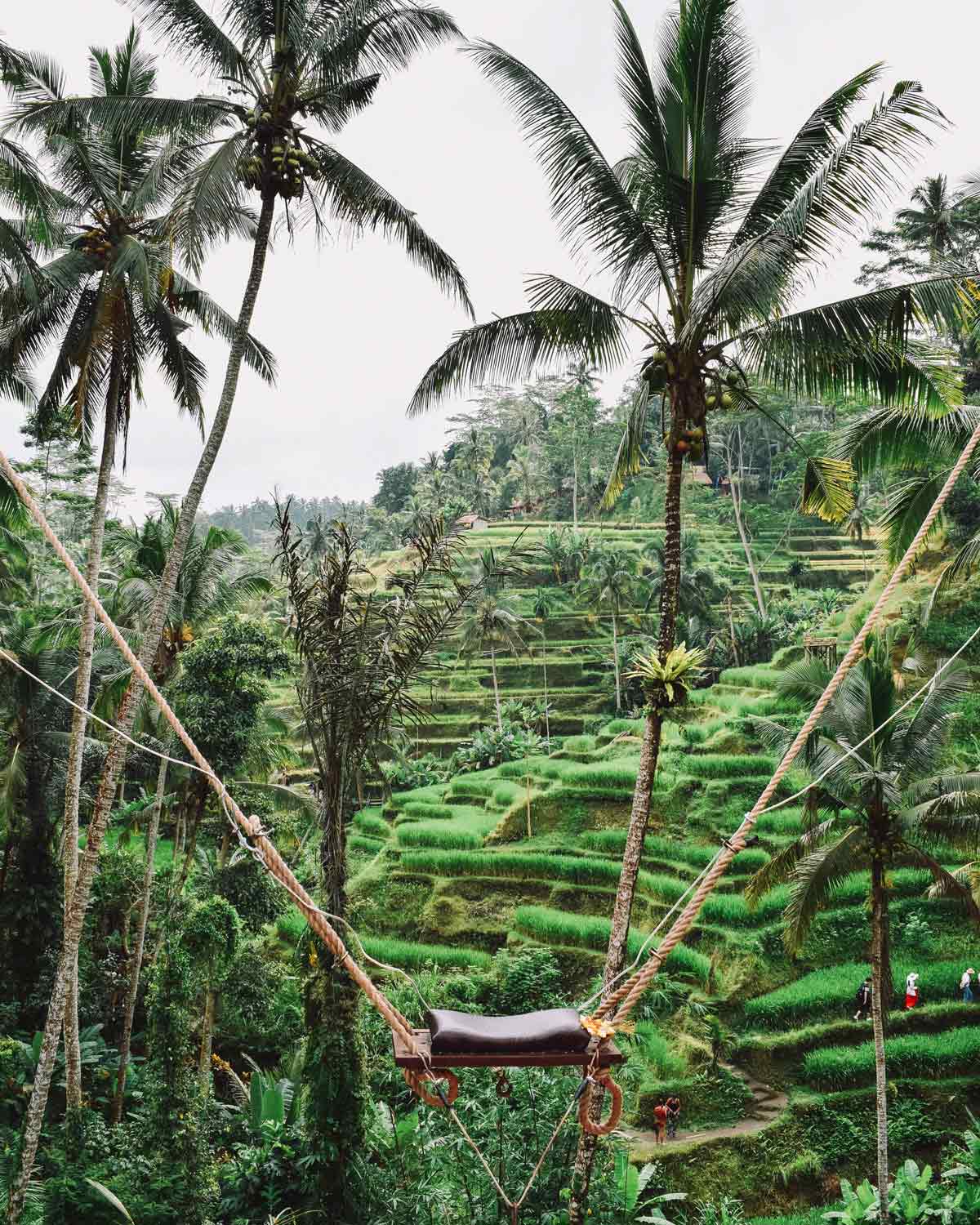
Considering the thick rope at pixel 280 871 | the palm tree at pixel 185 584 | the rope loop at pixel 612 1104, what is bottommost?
the rope loop at pixel 612 1104

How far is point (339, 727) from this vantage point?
7.56m

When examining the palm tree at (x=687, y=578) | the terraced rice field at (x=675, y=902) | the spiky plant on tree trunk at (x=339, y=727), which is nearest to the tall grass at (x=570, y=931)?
the terraced rice field at (x=675, y=902)

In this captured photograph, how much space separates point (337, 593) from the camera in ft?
25.5

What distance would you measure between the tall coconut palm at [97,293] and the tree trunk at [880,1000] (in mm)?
8259

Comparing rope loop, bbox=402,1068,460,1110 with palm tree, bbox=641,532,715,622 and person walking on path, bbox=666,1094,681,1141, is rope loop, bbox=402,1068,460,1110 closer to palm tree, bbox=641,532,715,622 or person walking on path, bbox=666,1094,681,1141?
person walking on path, bbox=666,1094,681,1141

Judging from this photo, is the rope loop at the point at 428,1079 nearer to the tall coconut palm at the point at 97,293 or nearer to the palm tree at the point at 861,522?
the tall coconut palm at the point at 97,293

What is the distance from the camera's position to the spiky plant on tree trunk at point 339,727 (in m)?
7.45

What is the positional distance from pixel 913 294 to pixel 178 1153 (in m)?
8.57

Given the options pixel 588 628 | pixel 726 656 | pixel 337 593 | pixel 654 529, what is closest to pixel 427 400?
pixel 337 593

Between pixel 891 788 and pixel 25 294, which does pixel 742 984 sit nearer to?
pixel 891 788

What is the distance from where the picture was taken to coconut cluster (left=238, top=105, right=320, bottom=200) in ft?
30.8

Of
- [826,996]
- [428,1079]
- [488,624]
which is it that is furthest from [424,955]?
[428,1079]

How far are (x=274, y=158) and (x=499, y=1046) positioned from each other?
339 inches

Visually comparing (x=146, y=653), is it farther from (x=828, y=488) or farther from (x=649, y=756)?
(x=828, y=488)
